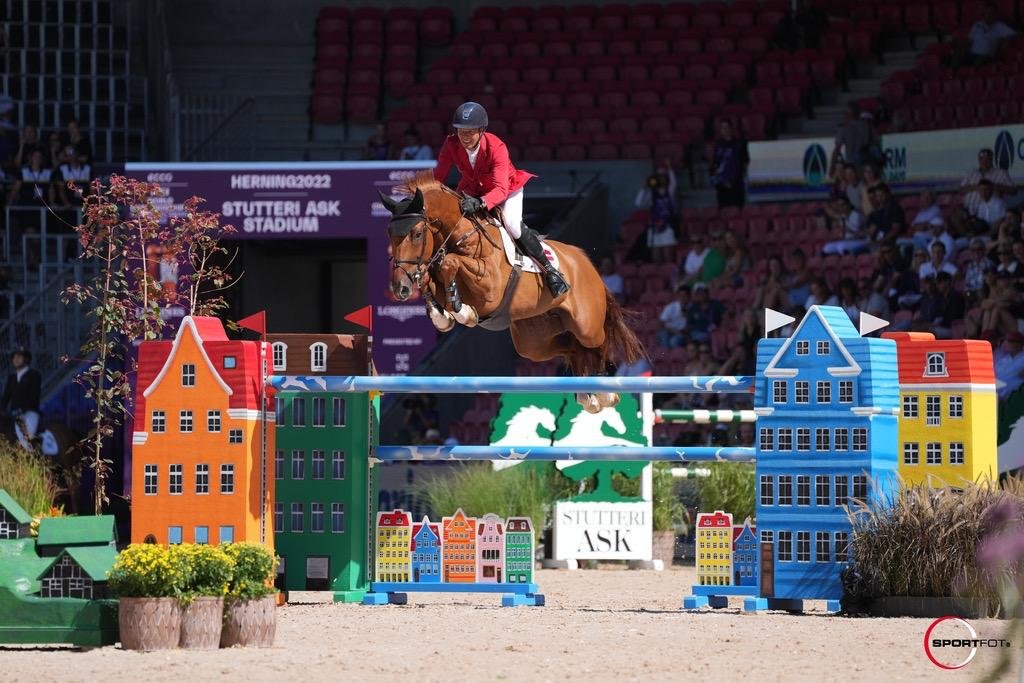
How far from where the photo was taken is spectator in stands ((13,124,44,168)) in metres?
17.3

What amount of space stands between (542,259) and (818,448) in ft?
5.74

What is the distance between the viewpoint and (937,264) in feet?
45.6

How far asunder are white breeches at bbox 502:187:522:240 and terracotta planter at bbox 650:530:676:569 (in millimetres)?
4457

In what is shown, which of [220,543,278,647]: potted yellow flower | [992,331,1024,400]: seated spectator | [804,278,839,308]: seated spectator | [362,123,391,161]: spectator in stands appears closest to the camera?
[220,543,278,647]: potted yellow flower

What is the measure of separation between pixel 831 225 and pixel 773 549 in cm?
820

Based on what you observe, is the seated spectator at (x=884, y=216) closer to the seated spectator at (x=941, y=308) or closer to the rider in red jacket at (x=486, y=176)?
the seated spectator at (x=941, y=308)

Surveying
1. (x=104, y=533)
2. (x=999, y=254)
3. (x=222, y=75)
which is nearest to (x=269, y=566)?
(x=104, y=533)

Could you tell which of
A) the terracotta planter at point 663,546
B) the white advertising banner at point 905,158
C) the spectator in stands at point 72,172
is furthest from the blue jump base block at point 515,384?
the spectator in stands at point 72,172

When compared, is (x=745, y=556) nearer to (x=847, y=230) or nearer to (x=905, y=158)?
(x=847, y=230)

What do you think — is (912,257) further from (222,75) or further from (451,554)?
(222,75)

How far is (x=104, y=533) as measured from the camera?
7023 millimetres

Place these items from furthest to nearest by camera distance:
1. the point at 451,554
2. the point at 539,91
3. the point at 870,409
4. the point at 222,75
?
the point at 222,75 < the point at 539,91 < the point at 451,554 < the point at 870,409

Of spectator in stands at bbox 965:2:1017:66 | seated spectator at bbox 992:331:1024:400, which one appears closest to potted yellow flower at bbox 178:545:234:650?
seated spectator at bbox 992:331:1024:400

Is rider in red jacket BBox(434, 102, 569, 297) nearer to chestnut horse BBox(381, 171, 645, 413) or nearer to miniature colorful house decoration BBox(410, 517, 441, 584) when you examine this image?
chestnut horse BBox(381, 171, 645, 413)
